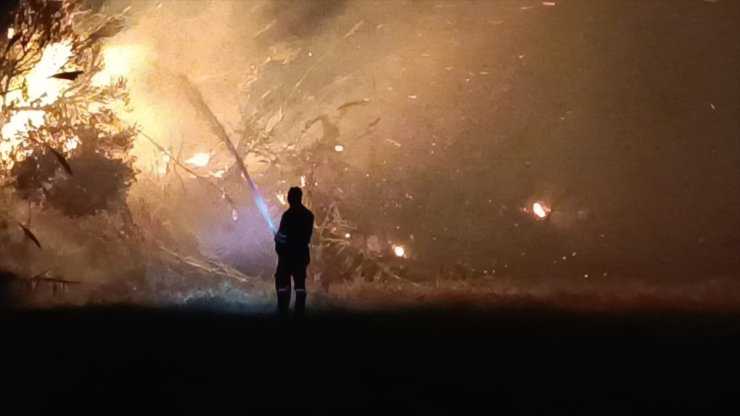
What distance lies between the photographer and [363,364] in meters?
7.04

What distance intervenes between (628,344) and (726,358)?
88 cm

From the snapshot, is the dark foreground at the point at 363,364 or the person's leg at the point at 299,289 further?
the person's leg at the point at 299,289

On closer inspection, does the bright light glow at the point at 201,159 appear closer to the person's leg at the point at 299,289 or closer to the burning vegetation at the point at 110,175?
the burning vegetation at the point at 110,175

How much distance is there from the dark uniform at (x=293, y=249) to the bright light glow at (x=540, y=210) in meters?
9.99

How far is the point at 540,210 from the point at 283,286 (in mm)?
10232

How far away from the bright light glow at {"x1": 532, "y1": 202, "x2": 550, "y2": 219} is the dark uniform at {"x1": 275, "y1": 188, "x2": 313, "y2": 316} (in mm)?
9987

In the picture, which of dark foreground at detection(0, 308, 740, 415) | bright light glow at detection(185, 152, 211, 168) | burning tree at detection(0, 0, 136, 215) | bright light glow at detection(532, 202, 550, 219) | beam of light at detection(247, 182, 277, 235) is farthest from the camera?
bright light glow at detection(532, 202, 550, 219)

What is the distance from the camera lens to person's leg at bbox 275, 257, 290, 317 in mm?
8750

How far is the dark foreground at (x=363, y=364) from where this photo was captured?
6.19 m

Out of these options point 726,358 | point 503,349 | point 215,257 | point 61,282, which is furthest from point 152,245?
point 726,358

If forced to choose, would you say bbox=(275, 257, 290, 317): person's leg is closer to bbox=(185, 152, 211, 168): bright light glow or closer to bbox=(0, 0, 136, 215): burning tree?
bbox=(0, 0, 136, 215): burning tree

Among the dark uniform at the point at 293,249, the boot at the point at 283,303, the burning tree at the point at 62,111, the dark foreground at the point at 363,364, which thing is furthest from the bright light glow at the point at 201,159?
the boot at the point at 283,303

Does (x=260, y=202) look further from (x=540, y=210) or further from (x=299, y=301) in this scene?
(x=299, y=301)

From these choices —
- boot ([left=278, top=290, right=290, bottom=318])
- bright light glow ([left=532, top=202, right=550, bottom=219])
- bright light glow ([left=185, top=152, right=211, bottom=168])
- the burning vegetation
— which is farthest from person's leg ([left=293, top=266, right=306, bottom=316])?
bright light glow ([left=532, top=202, right=550, bottom=219])
